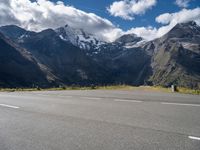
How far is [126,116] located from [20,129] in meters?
3.94

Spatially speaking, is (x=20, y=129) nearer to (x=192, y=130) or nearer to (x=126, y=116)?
(x=126, y=116)

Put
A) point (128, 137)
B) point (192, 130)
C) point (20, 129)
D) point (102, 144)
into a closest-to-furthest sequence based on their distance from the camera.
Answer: point (102, 144)
point (128, 137)
point (192, 130)
point (20, 129)

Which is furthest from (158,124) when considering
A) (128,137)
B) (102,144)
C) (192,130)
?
(102,144)

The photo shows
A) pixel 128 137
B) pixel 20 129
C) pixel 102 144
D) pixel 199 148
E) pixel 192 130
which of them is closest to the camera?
pixel 199 148

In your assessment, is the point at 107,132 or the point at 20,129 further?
the point at 20,129

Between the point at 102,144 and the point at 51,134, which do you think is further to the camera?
the point at 51,134

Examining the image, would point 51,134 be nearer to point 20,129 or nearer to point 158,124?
point 20,129

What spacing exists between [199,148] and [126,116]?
5181 millimetres

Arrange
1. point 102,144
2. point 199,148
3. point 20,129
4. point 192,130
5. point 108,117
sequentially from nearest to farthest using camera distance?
point 199,148 → point 102,144 → point 192,130 → point 20,129 → point 108,117

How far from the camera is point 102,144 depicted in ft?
24.5

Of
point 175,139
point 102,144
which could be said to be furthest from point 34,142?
point 175,139

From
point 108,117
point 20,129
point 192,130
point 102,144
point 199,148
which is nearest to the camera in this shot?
point 199,148

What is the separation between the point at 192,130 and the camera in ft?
28.7

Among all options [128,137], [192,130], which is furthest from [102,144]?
[192,130]
